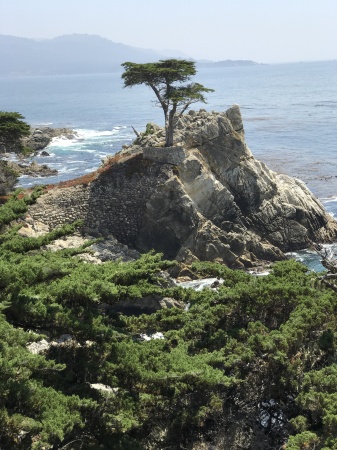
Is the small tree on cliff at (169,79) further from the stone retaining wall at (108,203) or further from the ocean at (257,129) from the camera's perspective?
the ocean at (257,129)

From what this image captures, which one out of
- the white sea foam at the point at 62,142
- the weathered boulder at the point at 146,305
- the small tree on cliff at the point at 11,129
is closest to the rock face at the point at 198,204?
the small tree on cliff at the point at 11,129

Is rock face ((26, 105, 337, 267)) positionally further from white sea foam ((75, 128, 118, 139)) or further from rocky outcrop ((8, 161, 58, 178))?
white sea foam ((75, 128, 118, 139))

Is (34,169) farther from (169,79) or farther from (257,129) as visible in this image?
(257,129)

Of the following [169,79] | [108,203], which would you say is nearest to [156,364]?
[108,203]

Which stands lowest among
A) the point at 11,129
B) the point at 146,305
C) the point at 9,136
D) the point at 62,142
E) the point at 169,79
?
the point at 146,305

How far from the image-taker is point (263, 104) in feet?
398

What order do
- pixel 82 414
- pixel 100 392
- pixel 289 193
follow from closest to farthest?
pixel 82 414 → pixel 100 392 → pixel 289 193

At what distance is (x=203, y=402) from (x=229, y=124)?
26.8 meters

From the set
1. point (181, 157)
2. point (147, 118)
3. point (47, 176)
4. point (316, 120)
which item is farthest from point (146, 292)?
point (147, 118)

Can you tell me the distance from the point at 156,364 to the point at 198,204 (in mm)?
20957

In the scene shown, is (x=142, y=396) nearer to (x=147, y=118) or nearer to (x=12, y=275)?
(x=12, y=275)

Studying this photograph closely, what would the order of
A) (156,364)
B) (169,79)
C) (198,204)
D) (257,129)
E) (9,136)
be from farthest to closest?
(257,129) < (169,79) < (9,136) < (198,204) < (156,364)

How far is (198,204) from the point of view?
33719 millimetres

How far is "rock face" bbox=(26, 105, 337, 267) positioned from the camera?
107 ft
